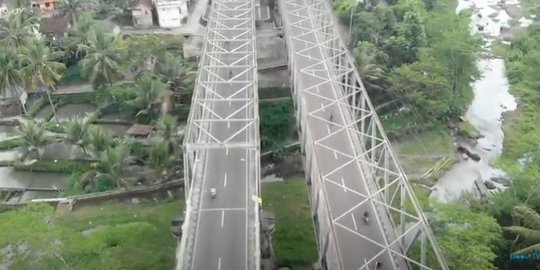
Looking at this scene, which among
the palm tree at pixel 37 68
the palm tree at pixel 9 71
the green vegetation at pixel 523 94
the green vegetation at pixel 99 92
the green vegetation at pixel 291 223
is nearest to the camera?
the green vegetation at pixel 291 223

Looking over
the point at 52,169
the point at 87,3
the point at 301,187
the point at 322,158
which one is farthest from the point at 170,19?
the point at 322,158

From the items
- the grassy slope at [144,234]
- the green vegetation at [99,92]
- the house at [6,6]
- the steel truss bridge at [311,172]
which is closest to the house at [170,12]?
the green vegetation at [99,92]

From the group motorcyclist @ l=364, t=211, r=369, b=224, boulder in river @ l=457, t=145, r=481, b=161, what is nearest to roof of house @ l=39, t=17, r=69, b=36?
boulder in river @ l=457, t=145, r=481, b=161

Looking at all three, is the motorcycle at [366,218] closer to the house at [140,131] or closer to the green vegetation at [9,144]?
the house at [140,131]

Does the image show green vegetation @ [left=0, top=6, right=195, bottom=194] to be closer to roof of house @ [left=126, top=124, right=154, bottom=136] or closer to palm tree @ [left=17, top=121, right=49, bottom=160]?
palm tree @ [left=17, top=121, right=49, bottom=160]

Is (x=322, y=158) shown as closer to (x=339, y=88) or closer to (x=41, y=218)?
(x=339, y=88)

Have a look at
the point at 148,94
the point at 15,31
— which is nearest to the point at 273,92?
the point at 148,94

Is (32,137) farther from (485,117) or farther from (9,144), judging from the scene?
(485,117)
